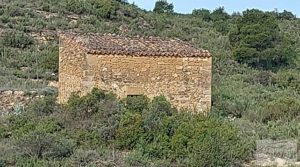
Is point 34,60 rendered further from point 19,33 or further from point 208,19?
point 208,19

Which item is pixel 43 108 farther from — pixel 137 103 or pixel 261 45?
pixel 261 45

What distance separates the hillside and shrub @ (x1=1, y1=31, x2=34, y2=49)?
0.04 meters

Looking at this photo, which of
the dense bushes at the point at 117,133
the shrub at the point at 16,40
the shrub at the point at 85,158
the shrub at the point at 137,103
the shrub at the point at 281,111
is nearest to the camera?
the shrub at the point at 85,158

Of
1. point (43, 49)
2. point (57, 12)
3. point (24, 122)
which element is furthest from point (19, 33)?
point (24, 122)

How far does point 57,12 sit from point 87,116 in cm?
2001

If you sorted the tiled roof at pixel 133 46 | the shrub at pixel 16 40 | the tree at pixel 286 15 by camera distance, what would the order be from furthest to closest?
the tree at pixel 286 15
the shrub at pixel 16 40
the tiled roof at pixel 133 46

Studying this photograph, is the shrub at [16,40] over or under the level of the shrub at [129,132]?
over

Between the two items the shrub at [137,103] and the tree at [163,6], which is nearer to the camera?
the shrub at [137,103]

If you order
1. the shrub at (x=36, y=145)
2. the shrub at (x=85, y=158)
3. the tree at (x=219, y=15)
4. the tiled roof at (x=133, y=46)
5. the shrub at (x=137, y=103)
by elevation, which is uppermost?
the tree at (x=219, y=15)

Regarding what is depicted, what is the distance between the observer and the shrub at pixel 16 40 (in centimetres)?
2741

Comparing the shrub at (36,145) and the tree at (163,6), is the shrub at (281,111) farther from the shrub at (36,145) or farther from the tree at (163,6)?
the tree at (163,6)

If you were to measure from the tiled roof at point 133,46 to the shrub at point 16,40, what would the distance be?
10908mm

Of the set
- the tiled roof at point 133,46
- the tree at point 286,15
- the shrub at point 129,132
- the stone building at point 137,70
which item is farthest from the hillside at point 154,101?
the tree at point 286,15

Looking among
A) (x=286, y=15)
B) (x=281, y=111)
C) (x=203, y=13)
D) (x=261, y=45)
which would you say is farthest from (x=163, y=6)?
(x=281, y=111)
